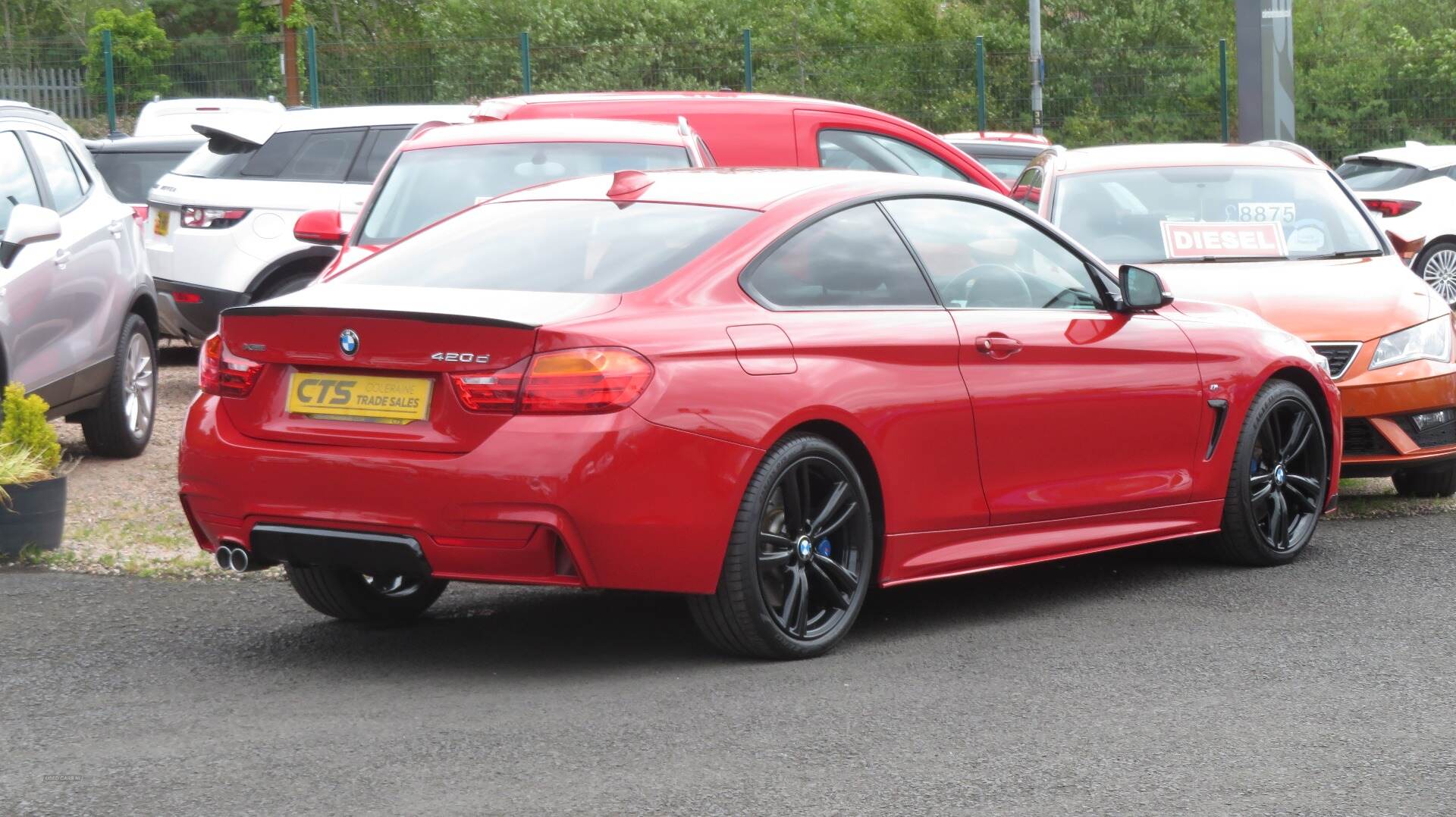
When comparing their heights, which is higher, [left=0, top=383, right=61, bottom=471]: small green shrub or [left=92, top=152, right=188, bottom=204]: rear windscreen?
[left=92, top=152, right=188, bottom=204]: rear windscreen

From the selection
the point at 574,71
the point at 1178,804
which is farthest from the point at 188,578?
the point at 574,71

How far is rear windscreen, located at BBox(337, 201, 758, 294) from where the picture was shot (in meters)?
5.58

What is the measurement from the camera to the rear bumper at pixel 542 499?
16.5ft

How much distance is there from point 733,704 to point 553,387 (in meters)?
0.96

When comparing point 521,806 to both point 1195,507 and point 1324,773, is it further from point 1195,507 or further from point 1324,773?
point 1195,507

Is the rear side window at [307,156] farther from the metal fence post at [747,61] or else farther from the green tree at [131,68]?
the metal fence post at [747,61]

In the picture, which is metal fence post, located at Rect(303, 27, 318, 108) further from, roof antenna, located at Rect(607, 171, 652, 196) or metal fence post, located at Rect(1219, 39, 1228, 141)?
roof antenna, located at Rect(607, 171, 652, 196)

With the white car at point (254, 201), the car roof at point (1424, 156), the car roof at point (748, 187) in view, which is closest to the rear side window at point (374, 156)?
the white car at point (254, 201)

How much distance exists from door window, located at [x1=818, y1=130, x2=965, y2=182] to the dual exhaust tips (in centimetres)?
523

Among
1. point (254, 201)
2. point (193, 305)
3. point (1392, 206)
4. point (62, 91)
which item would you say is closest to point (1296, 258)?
point (254, 201)

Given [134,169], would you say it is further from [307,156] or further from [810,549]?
[810,549]

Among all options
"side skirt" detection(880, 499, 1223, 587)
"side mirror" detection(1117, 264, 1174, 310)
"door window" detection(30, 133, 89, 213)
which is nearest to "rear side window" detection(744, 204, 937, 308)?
"side skirt" detection(880, 499, 1223, 587)

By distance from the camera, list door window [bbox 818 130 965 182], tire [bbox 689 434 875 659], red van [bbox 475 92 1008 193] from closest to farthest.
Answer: tire [bbox 689 434 875 659] < red van [bbox 475 92 1008 193] < door window [bbox 818 130 965 182]

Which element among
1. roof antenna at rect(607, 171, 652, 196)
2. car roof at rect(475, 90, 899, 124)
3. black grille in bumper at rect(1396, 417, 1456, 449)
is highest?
car roof at rect(475, 90, 899, 124)
